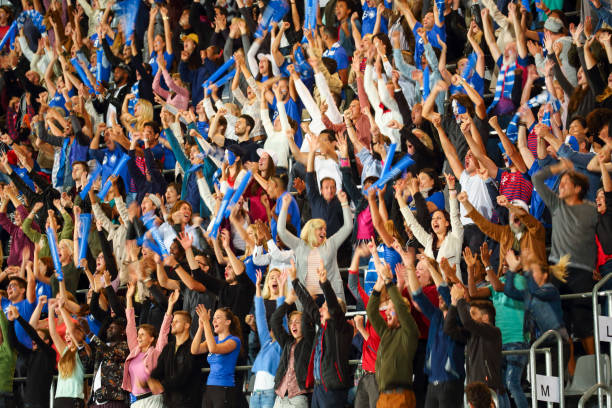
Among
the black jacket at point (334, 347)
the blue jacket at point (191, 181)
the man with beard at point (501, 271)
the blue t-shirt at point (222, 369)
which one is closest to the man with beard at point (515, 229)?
the man with beard at point (501, 271)

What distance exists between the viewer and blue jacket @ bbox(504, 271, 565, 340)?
753cm

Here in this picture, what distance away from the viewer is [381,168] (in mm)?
10016

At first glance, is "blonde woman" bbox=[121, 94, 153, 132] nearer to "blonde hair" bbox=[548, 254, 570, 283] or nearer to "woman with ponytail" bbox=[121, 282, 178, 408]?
"woman with ponytail" bbox=[121, 282, 178, 408]

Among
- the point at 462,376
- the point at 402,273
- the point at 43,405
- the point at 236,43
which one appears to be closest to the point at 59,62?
the point at 236,43

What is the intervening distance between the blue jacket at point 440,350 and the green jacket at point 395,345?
0.11 meters

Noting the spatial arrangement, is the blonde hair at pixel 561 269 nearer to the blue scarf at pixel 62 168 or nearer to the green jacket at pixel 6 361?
the green jacket at pixel 6 361

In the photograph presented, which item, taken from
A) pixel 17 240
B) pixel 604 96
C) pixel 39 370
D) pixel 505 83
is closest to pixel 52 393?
pixel 39 370

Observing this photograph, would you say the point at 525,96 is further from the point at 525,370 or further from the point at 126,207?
the point at 126,207

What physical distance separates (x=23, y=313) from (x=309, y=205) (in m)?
3.39

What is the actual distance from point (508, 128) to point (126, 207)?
13.4 feet

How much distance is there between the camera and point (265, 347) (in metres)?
9.05

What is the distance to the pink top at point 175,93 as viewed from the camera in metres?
12.5

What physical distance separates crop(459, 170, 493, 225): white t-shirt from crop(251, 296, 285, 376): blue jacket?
1580 mm

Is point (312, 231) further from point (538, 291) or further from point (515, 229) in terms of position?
point (538, 291)
